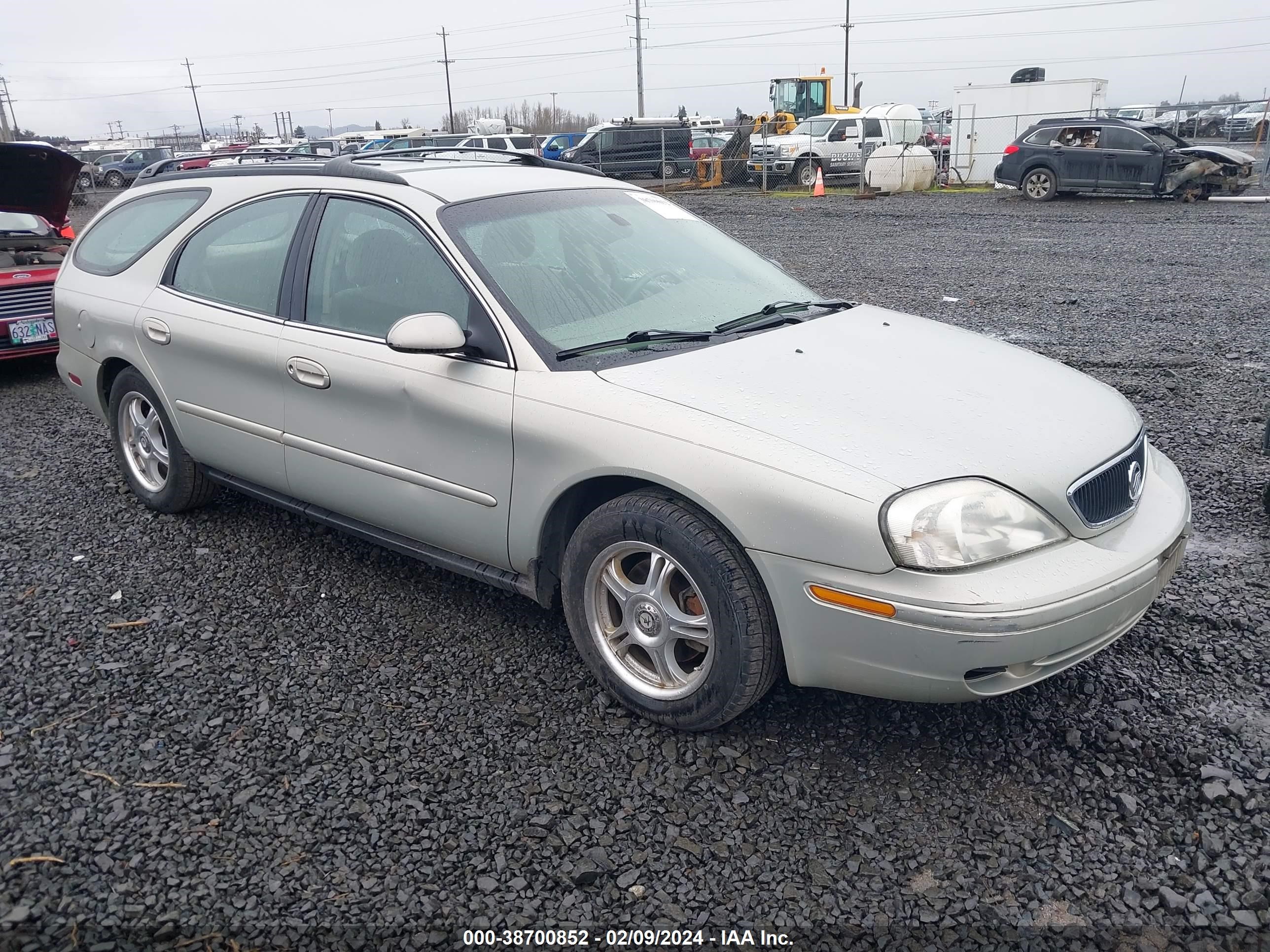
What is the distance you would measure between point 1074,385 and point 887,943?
1.93 metres

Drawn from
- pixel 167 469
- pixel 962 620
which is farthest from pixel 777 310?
pixel 167 469

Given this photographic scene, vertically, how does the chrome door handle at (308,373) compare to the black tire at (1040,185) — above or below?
above

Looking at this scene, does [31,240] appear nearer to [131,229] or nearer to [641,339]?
[131,229]

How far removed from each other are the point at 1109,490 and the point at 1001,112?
24893 millimetres

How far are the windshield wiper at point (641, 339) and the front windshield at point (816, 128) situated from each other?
2499 centimetres

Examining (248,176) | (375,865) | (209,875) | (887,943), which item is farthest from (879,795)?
(248,176)

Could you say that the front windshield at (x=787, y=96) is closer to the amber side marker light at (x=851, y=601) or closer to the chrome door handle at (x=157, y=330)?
the chrome door handle at (x=157, y=330)

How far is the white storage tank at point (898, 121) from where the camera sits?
26641mm

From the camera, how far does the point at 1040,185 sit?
18.8 meters

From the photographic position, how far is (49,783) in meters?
2.79

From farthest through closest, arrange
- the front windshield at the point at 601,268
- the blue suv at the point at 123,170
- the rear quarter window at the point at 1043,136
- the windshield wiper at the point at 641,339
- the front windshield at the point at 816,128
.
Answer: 1. the blue suv at the point at 123,170
2. the front windshield at the point at 816,128
3. the rear quarter window at the point at 1043,136
4. the front windshield at the point at 601,268
5. the windshield wiper at the point at 641,339

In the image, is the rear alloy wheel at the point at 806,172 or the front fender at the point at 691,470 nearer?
the front fender at the point at 691,470

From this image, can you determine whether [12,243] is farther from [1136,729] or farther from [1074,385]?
[1136,729]

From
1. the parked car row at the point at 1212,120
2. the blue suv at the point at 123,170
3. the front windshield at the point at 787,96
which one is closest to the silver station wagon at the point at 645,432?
the parked car row at the point at 1212,120
